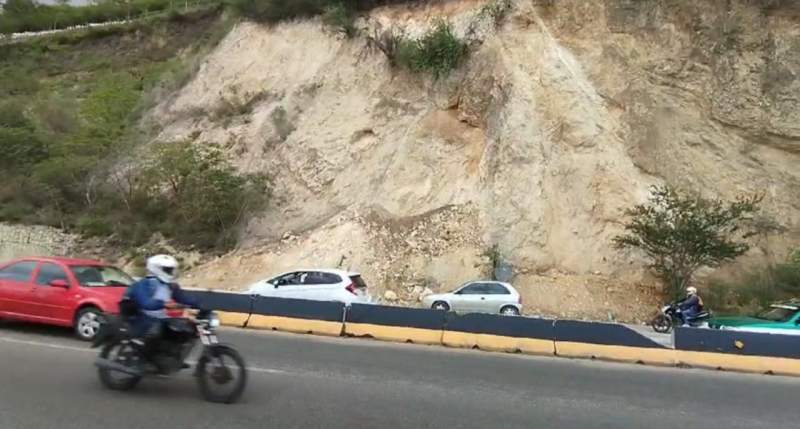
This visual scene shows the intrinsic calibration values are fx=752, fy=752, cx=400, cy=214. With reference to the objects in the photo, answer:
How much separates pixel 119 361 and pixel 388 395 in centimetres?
308

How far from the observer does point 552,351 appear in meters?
14.1

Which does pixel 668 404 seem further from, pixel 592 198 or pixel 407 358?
pixel 592 198

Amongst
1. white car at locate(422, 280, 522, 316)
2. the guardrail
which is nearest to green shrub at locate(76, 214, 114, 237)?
white car at locate(422, 280, 522, 316)

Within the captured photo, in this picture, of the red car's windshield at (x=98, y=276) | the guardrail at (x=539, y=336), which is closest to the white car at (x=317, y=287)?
the guardrail at (x=539, y=336)

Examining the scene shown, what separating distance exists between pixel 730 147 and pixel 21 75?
43958 millimetres

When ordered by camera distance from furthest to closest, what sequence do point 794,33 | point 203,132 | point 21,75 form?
point 21,75 < point 203,132 < point 794,33

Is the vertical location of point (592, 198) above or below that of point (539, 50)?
below

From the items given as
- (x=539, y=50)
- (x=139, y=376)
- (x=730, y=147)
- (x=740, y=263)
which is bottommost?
(x=139, y=376)

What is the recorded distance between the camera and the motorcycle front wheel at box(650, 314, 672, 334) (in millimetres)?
20766

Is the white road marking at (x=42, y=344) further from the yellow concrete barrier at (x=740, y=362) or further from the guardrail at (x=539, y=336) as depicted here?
the yellow concrete barrier at (x=740, y=362)

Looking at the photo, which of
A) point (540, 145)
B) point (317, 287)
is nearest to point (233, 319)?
point (317, 287)

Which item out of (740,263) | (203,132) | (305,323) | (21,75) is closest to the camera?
(305,323)

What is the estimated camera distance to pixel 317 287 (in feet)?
68.9

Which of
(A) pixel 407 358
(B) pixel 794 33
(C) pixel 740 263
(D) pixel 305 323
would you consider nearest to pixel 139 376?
(A) pixel 407 358
